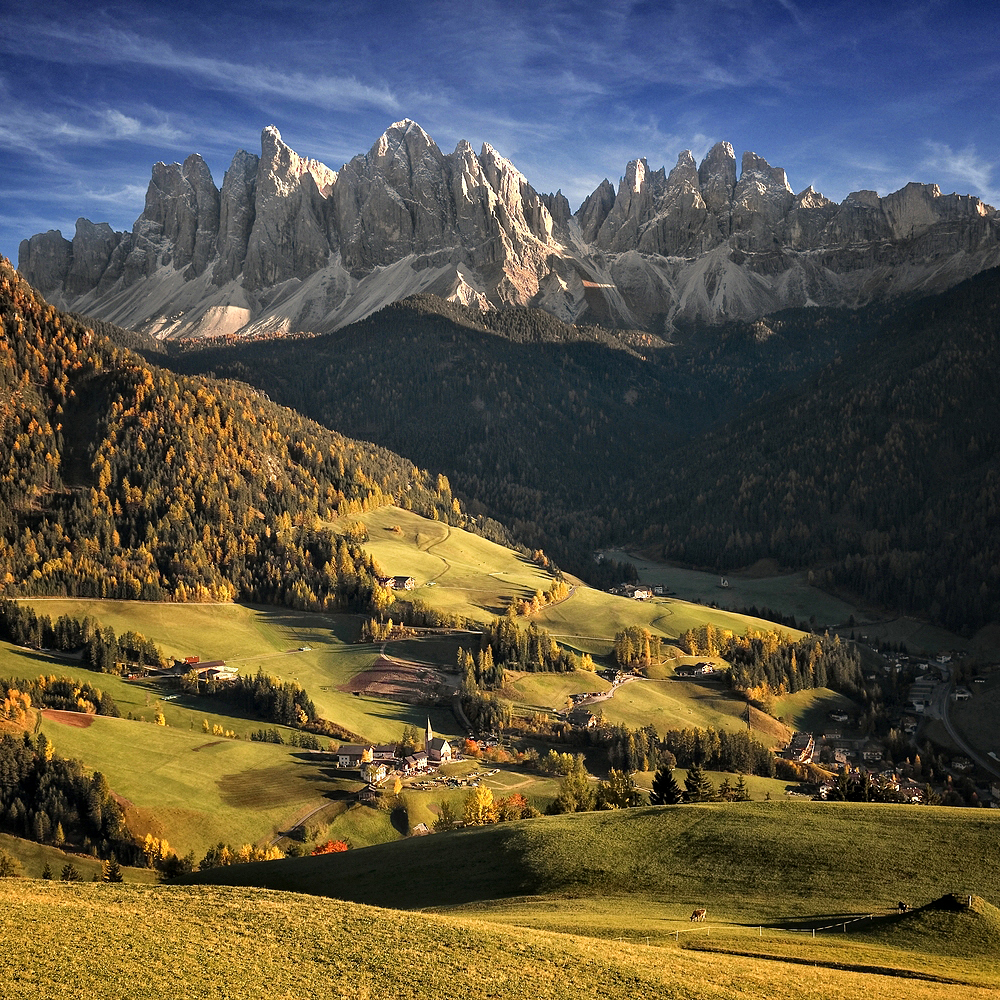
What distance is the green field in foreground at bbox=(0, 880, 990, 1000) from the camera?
37.2 m

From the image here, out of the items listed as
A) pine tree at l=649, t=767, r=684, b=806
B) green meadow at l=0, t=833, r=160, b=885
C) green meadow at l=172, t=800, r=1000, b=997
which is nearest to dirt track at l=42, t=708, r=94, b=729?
green meadow at l=0, t=833, r=160, b=885

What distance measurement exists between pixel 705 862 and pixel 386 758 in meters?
77.3

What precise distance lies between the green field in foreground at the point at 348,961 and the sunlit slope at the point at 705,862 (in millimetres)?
12527

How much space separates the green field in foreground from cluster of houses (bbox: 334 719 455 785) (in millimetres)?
80549

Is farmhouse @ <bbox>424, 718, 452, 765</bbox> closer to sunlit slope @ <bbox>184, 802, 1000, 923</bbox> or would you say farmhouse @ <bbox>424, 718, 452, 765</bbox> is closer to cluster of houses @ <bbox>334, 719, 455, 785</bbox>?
cluster of houses @ <bbox>334, 719, 455, 785</bbox>

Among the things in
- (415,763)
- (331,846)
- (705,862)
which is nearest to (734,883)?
(705,862)

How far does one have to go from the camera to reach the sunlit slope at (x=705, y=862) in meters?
58.5

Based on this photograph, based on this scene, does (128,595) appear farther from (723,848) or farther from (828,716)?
(723,848)

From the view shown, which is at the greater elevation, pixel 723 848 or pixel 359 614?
pixel 359 614

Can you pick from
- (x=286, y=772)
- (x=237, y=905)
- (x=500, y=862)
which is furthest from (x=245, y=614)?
(x=237, y=905)

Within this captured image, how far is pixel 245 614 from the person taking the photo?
188 m

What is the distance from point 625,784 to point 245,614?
109310mm

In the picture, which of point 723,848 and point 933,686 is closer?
point 723,848

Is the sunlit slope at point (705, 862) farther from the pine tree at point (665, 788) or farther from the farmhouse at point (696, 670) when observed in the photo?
the farmhouse at point (696, 670)
